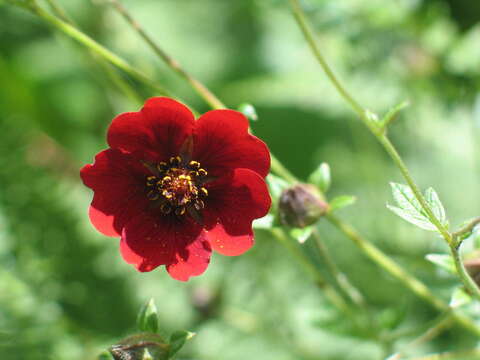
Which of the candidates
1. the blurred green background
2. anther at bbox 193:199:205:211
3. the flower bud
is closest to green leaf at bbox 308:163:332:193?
the flower bud

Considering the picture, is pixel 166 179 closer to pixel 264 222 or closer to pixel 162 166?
pixel 162 166

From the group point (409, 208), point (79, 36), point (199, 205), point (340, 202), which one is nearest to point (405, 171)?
point (409, 208)

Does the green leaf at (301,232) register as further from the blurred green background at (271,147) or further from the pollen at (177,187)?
the blurred green background at (271,147)

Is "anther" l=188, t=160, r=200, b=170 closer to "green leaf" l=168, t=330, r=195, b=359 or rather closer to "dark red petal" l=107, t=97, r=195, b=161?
"dark red petal" l=107, t=97, r=195, b=161

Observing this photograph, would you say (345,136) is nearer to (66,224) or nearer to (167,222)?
(66,224)

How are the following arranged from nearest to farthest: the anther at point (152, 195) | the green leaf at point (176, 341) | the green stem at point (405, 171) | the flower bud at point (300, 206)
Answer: the green stem at point (405, 171)
the green leaf at point (176, 341)
the flower bud at point (300, 206)
the anther at point (152, 195)

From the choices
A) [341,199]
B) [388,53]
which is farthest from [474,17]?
[341,199]

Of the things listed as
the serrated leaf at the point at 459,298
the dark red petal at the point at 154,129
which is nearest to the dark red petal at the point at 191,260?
the dark red petal at the point at 154,129
